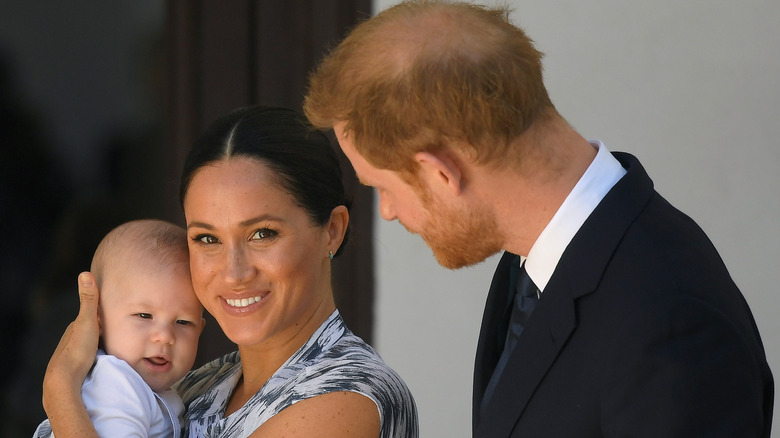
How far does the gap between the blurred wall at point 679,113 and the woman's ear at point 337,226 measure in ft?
4.76

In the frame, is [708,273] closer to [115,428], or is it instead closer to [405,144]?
[405,144]

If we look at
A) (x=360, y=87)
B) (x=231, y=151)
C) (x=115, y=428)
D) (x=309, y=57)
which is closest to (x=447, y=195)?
(x=360, y=87)

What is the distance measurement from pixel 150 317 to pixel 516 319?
871mm

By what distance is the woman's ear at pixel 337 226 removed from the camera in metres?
2.08

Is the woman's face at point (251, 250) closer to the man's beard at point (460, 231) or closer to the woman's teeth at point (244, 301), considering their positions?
the woman's teeth at point (244, 301)

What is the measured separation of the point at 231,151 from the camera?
1998mm

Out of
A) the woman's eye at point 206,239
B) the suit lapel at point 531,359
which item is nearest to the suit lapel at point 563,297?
the suit lapel at point 531,359

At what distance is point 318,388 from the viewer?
177cm

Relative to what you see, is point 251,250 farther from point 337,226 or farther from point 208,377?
point 208,377

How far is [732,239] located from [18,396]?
8.96ft

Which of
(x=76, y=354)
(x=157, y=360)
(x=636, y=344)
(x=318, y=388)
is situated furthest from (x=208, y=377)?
(x=636, y=344)

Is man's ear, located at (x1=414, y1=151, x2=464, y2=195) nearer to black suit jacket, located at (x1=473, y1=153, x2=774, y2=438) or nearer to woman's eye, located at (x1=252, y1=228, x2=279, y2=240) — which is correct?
black suit jacket, located at (x1=473, y1=153, x2=774, y2=438)

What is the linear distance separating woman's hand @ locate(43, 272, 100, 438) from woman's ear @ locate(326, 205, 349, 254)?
1.79 ft

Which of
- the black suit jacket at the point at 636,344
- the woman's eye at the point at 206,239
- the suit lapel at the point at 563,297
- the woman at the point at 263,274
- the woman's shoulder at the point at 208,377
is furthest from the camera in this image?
the woman's shoulder at the point at 208,377
